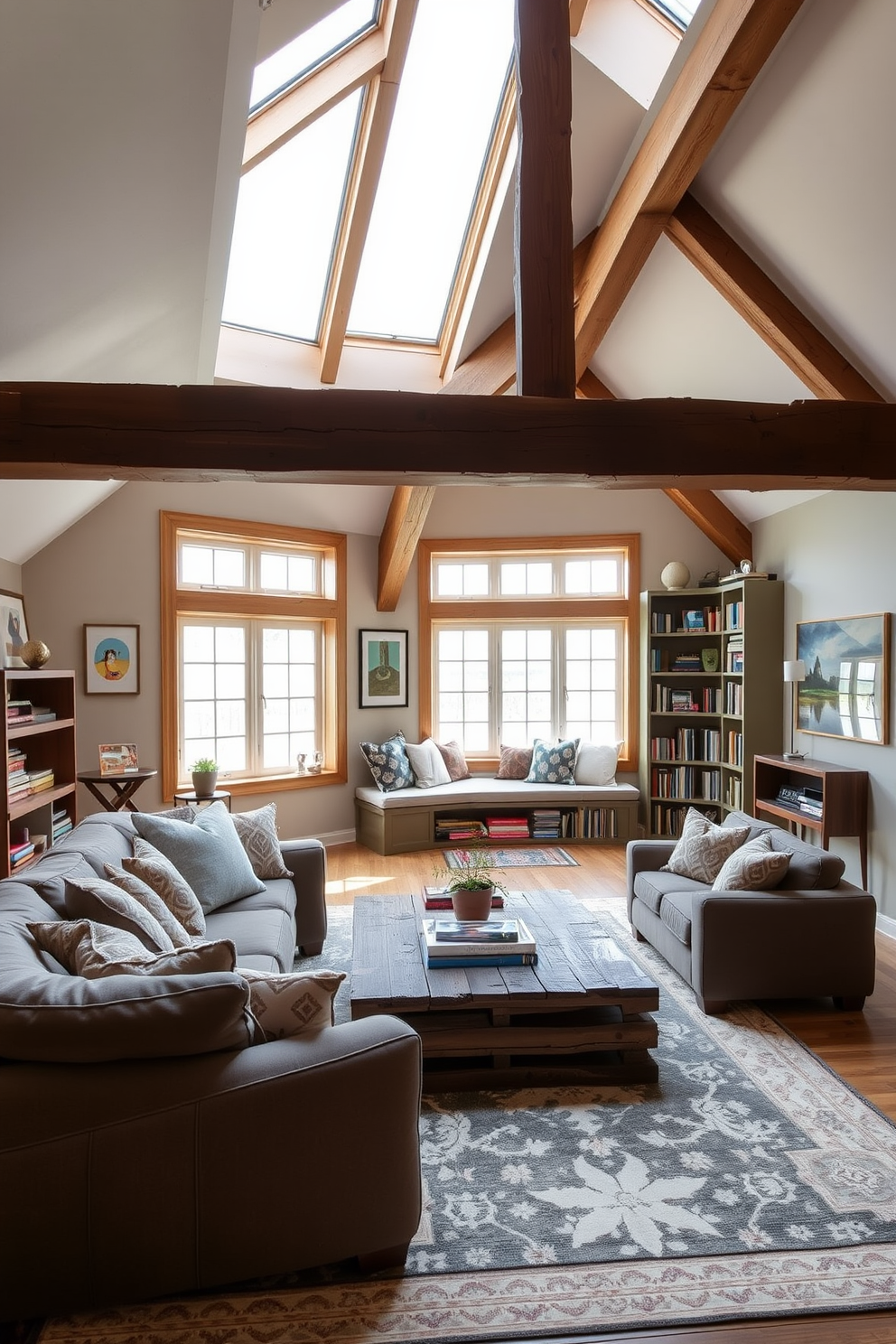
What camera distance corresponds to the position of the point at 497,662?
24.9 ft

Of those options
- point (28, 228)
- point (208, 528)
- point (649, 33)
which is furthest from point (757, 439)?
point (208, 528)

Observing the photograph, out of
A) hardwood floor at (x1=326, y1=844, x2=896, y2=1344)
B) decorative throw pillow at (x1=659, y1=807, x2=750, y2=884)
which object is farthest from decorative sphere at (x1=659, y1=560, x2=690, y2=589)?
decorative throw pillow at (x1=659, y1=807, x2=750, y2=884)

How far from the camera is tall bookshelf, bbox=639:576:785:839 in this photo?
20.7 feet

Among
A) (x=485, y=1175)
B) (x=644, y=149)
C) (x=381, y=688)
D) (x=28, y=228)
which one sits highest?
(x=644, y=149)

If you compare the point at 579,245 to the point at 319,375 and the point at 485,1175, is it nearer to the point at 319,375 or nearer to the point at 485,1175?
the point at 319,375

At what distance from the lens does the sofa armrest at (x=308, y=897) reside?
4.21m

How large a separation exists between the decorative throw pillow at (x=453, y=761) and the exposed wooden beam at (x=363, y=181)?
317cm

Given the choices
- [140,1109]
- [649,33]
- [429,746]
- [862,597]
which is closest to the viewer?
[140,1109]

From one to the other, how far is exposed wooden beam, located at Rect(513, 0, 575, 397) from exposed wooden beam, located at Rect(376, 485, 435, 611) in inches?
108

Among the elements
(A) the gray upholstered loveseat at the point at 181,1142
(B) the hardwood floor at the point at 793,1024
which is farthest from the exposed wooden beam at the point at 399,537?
(A) the gray upholstered loveseat at the point at 181,1142

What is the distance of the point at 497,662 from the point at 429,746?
1029 mm

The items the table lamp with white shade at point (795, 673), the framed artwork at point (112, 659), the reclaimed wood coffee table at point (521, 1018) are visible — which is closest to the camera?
the reclaimed wood coffee table at point (521, 1018)

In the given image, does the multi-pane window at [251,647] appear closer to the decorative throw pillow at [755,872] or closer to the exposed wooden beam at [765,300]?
the exposed wooden beam at [765,300]

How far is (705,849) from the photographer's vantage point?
14.1ft
